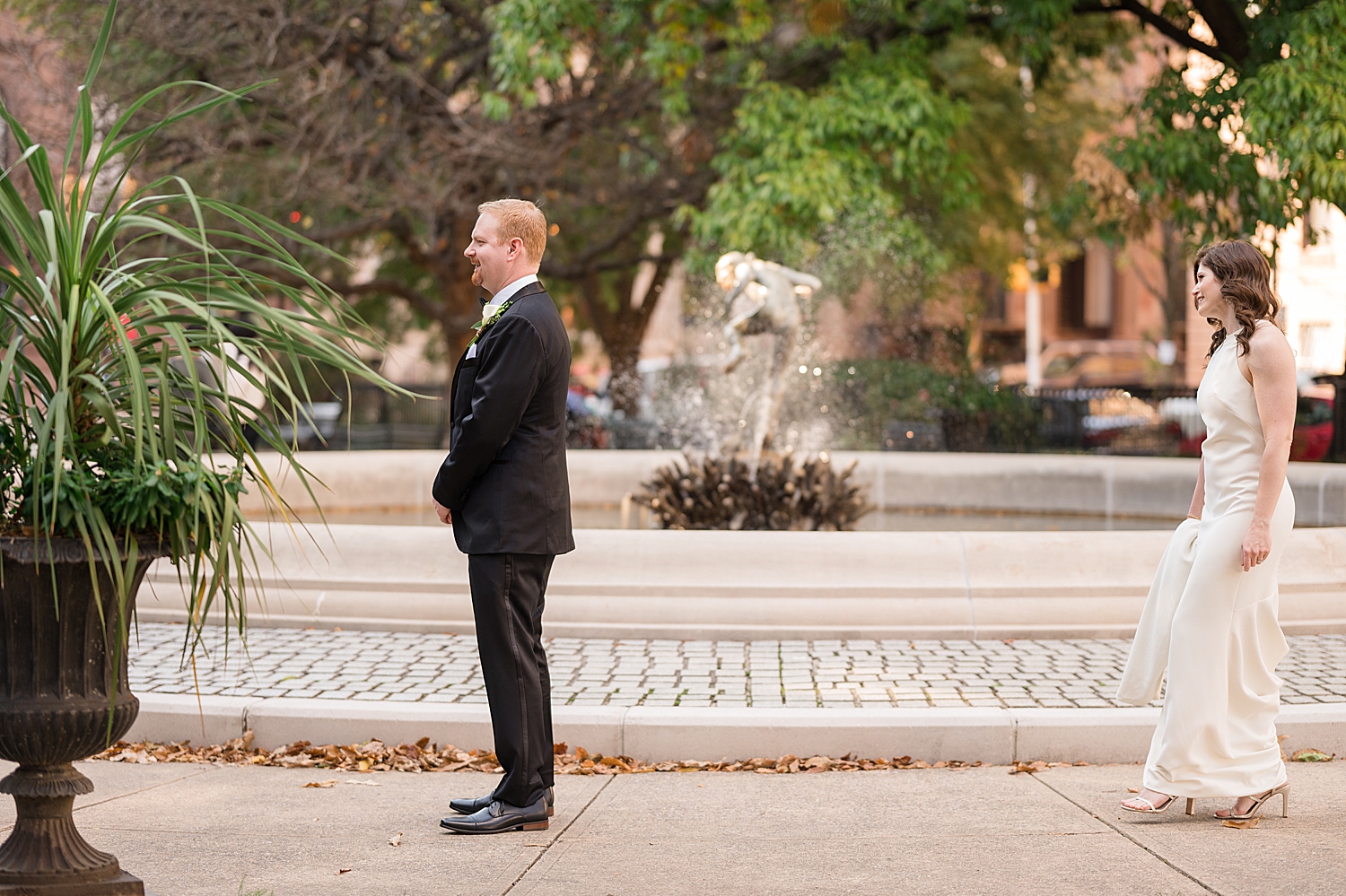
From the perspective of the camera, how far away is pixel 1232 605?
4633mm

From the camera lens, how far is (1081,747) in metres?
5.70

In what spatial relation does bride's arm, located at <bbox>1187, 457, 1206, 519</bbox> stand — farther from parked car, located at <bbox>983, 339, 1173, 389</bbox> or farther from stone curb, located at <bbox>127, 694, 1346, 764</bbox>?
parked car, located at <bbox>983, 339, 1173, 389</bbox>

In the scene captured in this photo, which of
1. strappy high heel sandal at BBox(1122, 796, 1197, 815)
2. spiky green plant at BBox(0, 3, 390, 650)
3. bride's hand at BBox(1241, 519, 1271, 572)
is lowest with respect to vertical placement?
strappy high heel sandal at BBox(1122, 796, 1197, 815)

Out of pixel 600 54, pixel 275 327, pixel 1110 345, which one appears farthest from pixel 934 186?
pixel 1110 345

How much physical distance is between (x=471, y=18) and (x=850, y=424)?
7.49m

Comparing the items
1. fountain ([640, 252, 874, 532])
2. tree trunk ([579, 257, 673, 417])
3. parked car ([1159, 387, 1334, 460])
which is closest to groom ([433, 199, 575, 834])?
fountain ([640, 252, 874, 532])

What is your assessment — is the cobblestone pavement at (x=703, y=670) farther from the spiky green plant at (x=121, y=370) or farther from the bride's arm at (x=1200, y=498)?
the spiky green plant at (x=121, y=370)

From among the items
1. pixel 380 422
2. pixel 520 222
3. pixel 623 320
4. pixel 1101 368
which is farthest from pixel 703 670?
pixel 1101 368

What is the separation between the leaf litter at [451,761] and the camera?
222 inches

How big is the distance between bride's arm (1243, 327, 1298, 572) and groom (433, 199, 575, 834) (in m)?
2.18

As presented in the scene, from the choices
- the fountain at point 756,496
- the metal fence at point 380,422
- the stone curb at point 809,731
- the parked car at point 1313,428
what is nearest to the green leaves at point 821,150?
the parked car at point 1313,428

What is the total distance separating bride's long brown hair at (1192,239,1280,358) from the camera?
15.1 feet

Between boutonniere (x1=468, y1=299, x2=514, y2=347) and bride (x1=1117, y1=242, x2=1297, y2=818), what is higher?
boutonniere (x1=468, y1=299, x2=514, y2=347)

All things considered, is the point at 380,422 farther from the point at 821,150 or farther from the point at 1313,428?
the point at 1313,428
